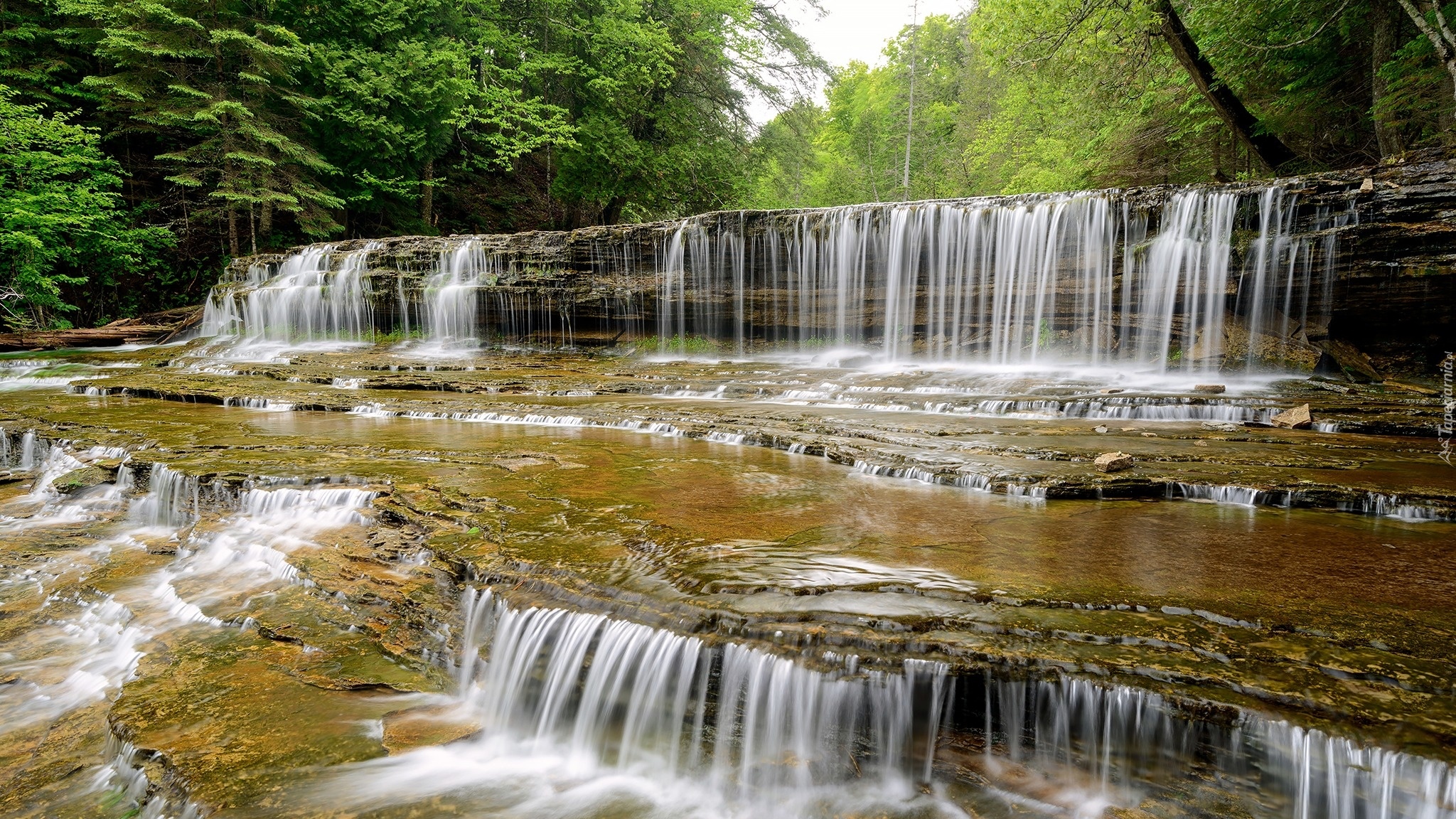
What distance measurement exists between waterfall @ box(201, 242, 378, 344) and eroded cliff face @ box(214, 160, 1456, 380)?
19 cm

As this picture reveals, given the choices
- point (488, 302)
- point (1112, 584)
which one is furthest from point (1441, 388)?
point (488, 302)

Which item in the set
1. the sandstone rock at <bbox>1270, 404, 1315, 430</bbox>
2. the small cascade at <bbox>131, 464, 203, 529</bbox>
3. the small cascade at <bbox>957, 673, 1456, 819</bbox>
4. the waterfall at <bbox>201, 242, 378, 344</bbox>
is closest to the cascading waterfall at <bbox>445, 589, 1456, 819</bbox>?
the small cascade at <bbox>957, 673, 1456, 819</bbox>

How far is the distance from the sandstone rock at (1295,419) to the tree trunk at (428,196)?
21580 mm

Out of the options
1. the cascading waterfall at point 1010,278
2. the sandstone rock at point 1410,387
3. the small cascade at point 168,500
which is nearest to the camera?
the small cascade at point 168,500

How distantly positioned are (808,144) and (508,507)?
22919 millimetres

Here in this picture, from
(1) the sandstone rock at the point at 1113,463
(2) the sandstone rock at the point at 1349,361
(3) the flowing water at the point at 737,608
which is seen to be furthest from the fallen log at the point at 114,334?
(2) the sandstone rock at the point at 1349,361

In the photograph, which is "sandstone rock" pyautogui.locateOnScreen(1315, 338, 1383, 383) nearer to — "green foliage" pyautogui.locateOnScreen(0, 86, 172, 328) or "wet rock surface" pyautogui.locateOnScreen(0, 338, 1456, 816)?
"wet rock surface" pyautogui.locateOnScreen(0, 338, 1456, 816)

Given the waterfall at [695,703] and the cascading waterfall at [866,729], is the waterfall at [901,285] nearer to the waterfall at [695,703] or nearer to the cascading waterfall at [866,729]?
the cascading waterfall at [866,729]

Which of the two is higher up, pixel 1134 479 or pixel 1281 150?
pixel 1281 150

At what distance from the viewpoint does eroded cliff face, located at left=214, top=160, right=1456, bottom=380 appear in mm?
9734

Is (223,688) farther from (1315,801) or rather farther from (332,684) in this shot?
(1315,801)

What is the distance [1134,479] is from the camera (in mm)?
5156

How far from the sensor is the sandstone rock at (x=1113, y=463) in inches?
216

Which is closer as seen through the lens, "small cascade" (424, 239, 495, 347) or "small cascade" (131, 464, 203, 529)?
"small cascade" (131, 464, 203, 529)
